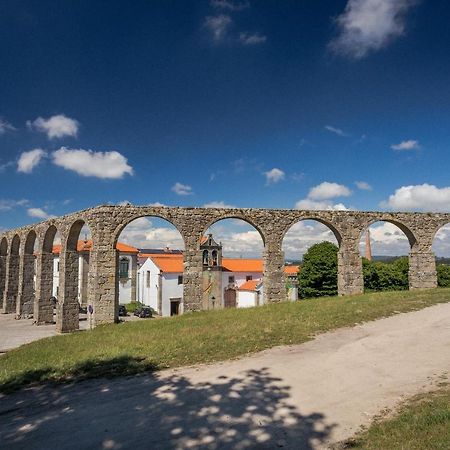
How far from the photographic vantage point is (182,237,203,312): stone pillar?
19.5 meters

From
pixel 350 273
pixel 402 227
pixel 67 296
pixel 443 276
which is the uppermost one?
pixel 402 227

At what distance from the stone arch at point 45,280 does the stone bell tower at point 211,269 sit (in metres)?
18.2

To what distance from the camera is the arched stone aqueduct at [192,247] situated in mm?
19344

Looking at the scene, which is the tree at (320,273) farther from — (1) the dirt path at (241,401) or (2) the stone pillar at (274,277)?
(1) the dirt path at (241,401)

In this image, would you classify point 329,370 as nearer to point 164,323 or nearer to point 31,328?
point 164,323

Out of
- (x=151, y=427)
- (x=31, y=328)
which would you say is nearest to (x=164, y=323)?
(x=151, y=427)

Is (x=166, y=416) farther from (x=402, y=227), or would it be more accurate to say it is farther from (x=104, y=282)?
(x=402, y=227)

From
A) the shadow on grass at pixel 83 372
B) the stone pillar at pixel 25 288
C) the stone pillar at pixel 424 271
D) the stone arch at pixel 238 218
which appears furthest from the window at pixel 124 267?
the shadow on grass at pixel 83 372

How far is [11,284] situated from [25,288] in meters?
3.72

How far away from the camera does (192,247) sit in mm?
20109

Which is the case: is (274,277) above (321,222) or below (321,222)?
below

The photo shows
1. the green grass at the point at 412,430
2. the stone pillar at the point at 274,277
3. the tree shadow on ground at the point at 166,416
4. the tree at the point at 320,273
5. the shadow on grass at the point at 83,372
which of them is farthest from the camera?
the tree at the point at 320,273

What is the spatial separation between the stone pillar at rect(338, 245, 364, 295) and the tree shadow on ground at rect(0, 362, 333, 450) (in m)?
14.9

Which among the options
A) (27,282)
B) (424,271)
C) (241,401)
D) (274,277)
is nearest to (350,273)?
(274,277)
